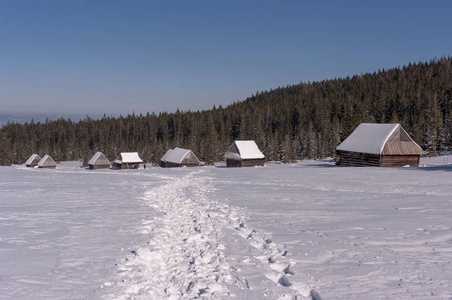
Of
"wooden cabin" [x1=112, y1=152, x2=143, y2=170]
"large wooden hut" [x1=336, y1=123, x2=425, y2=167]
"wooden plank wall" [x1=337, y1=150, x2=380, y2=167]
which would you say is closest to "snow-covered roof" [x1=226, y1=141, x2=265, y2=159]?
"wooden plank wall" [x1=337, y1=150, x2=380, y2=167]

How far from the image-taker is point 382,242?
284 inches

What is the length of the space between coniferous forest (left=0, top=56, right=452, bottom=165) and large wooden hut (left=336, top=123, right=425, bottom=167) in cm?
1297

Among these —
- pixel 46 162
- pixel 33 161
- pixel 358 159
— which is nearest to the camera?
pixel 358 159

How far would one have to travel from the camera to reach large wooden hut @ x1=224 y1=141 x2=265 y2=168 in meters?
57.2

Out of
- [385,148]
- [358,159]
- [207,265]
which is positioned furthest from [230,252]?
[358,159]

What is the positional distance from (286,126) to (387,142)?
85.5 metres

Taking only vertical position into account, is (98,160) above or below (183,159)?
below

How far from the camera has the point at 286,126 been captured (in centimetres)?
12131

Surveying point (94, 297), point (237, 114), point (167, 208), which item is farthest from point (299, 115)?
point (94, 297)

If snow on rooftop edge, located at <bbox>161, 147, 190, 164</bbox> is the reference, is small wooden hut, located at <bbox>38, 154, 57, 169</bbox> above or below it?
below

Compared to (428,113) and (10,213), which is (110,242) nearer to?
(10,213)

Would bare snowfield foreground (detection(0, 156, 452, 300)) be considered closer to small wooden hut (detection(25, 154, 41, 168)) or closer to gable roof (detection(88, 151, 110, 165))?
gable roof (detection(88, 151, 110, 165))

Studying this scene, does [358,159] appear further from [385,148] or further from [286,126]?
[286,126]

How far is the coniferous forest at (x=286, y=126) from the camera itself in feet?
277
